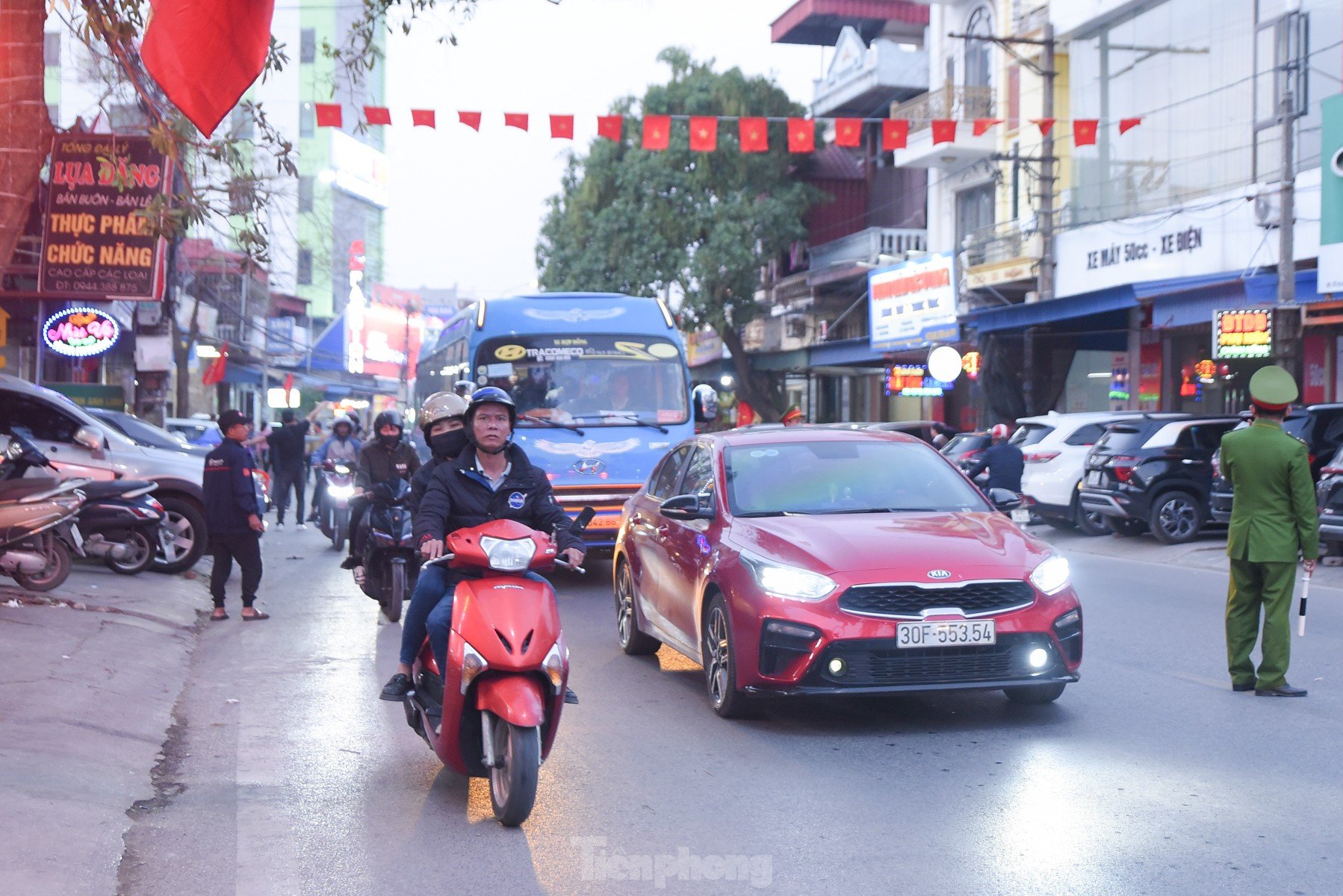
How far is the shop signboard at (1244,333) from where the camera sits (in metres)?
21.2

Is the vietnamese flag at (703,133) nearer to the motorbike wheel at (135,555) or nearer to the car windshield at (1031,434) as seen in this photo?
the car windshield at (1031,434)

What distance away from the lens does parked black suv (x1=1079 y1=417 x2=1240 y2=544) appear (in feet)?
64.7

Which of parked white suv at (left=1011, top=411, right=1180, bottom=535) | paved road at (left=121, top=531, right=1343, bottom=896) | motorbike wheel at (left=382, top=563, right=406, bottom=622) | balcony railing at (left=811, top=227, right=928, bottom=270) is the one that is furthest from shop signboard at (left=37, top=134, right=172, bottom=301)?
balcony railing at (left=811, top=227, right=928, bottom=270)

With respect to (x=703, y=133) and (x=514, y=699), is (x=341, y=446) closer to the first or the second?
(x=703, y=133)

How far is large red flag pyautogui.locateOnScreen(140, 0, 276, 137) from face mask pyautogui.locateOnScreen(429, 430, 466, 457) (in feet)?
6.05

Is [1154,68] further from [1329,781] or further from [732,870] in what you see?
[732,870]

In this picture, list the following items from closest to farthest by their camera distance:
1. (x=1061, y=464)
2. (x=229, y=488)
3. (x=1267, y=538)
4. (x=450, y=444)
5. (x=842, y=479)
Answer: (x=450, y=444) < (x=1267, y=538) < (x=842, y=479) < (x=229, y=488) < (x=1061, y=464)

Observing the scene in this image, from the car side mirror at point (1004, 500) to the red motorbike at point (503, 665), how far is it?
3.55 metres

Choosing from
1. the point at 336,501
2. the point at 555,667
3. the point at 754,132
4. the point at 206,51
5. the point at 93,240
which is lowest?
the point at 336,501

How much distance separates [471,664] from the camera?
563 cm

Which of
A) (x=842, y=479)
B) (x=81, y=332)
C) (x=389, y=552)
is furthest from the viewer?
(x=81, y=332)

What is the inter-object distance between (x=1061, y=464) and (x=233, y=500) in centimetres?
1375

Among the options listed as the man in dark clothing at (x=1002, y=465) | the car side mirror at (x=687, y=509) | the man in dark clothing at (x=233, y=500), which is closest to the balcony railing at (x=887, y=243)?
the man in dark clothing at (x=1002, y=465)

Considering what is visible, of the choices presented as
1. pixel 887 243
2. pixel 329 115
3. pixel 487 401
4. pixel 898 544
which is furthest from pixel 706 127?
pixel 887 243
